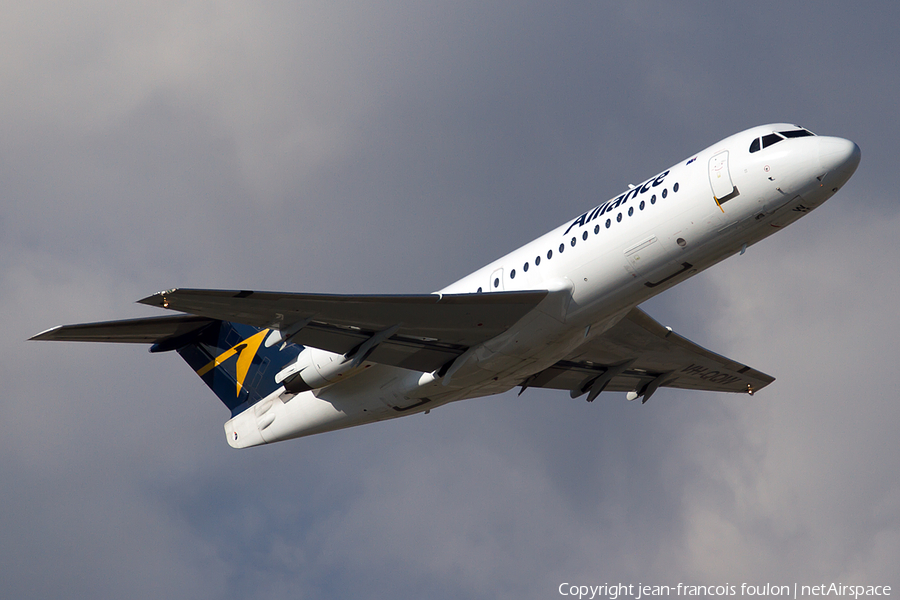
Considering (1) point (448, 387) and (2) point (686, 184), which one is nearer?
(2) point (686, 184)

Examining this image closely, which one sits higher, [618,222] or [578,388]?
[618,222]

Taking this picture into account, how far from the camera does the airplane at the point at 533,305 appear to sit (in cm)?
1988

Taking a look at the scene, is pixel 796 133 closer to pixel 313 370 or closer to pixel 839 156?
pixel 839 156

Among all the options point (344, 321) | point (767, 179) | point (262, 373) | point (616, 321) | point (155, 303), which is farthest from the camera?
point (262, 373)

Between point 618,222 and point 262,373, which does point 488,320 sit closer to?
point 618,222

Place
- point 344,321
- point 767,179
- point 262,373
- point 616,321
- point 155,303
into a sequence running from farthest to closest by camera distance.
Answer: point 262,373 → point 616,321 → point 344,321 → point 767,179 → point 155,303

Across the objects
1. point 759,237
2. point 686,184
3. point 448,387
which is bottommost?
point 448,387

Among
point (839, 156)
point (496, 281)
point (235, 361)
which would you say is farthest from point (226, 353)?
point (839, 156)

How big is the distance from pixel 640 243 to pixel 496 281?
3.94 meters

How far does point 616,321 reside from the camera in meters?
22.6

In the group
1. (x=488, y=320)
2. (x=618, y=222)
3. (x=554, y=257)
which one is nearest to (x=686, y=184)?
(x=618, y=222)

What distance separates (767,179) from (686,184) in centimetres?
166

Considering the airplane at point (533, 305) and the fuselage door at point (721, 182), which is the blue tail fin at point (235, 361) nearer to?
the airplane at point (533, 305)

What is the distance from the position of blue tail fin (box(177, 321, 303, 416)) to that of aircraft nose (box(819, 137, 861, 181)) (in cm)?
1494
